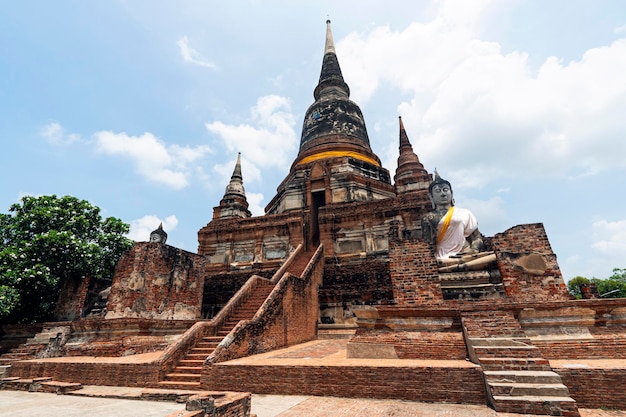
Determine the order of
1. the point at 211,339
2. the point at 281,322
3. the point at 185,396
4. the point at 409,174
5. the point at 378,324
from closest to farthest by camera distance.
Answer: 1. the point at 185,396
2. the point at 378,324
3. the point at 211,339
4. the point at 281,322
5. the point at 409,174

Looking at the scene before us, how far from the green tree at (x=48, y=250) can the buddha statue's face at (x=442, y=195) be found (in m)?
12.5

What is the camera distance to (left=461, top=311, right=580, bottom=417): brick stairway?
3834 millimetres

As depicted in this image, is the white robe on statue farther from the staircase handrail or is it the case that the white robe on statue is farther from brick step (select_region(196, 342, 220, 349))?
brick step (select_region(196, 342, 220, 349))

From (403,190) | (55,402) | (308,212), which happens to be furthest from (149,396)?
(403,190)

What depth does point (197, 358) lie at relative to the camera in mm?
6973

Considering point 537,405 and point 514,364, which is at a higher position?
point 514,364

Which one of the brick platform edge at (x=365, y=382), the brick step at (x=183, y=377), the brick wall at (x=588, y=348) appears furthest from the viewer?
the brick step at (x=183, y=377)

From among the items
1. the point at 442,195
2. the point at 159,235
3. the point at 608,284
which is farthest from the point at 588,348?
the point at 608,284

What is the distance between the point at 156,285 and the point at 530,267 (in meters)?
10.1

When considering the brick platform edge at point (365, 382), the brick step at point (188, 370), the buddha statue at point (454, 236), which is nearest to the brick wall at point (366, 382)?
the brick platform edge at point (365, 382)

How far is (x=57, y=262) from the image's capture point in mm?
11672

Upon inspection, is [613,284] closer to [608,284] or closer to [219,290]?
[608,284]

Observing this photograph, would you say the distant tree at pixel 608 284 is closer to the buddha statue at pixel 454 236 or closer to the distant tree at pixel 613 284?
the distant tree at pixel 613 284

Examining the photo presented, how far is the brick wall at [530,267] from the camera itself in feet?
19.7
